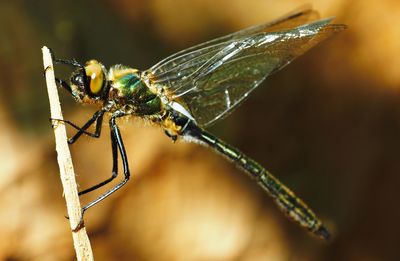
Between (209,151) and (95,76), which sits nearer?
(95,76)

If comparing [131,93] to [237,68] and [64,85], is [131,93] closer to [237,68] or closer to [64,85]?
[64,85]

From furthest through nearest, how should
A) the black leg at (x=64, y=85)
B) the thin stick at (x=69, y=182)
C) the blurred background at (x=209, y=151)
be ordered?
the blurred background at (x=209, y=151), the black leg at (x=64, y=85), the thin stick at (x=69, y=182)

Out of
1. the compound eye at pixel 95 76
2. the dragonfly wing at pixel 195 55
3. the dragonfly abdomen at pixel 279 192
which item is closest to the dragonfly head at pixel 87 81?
the compound eye at pixel 95 76

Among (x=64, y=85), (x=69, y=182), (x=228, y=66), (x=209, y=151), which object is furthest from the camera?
(x=209, y=151)

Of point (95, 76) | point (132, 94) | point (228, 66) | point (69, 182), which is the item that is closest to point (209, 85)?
point (228, 66)

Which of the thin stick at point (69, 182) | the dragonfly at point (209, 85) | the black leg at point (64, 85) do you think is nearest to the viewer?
the thin stick at point (69, 182)

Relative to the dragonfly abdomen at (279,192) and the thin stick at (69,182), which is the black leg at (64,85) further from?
the dragonfly abdomen at (279,192)
